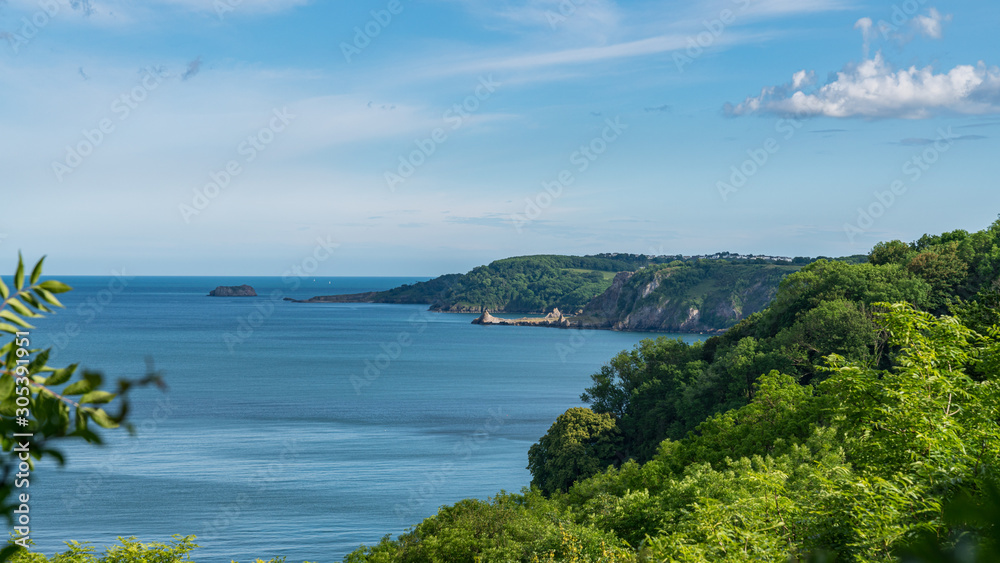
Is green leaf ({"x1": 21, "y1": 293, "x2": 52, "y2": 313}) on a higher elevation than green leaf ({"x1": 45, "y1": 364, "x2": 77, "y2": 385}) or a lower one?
higher

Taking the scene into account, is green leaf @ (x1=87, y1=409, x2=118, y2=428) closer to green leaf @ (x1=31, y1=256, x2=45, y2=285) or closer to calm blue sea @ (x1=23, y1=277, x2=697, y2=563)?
green leaf @ (x1=31, y1=256, x2=45, y2=285)

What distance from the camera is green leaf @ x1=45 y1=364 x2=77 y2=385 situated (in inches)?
98.6

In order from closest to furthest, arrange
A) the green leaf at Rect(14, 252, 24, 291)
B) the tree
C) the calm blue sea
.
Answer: the green leaf at Rect(14, 252, 24, 291), the tree, the calm blue sea

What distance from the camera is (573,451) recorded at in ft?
167

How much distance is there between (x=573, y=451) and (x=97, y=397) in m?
50.0

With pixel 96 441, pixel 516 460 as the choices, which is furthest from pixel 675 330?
pixel 96 441

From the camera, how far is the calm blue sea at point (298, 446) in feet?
171

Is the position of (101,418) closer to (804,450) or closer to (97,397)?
(97,397)

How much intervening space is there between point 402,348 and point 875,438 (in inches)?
5875

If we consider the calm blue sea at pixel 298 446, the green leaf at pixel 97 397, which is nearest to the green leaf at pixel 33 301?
the green leaf at pixel 97 397

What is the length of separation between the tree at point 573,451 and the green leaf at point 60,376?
48.7 metres

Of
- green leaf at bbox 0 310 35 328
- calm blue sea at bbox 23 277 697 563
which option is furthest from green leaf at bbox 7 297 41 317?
calm blue sea at bbox 23 277 697 563

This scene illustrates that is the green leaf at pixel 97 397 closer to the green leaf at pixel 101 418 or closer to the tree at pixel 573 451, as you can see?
the green leaf at pixel 101 418

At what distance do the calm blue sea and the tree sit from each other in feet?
27.8
